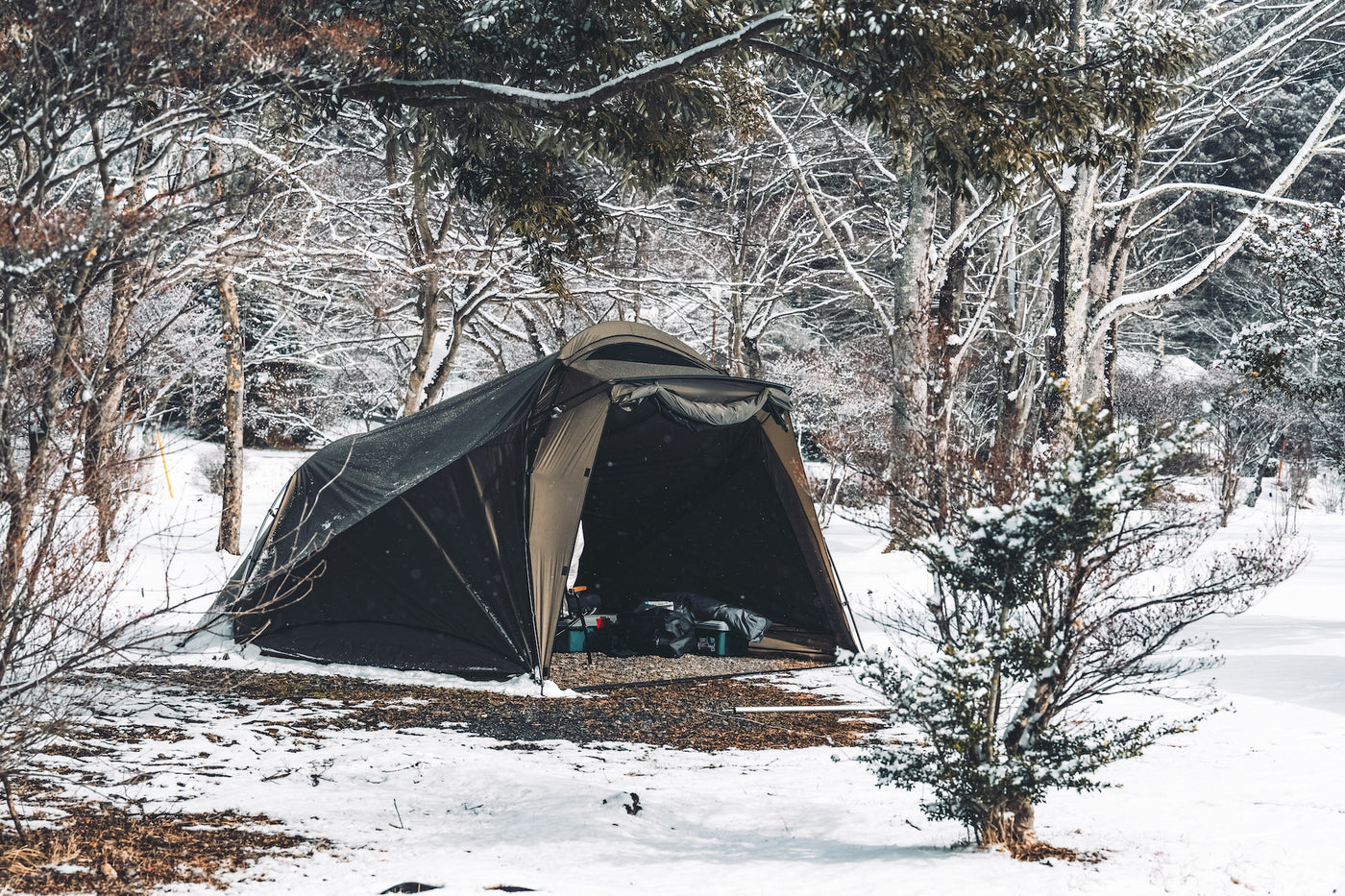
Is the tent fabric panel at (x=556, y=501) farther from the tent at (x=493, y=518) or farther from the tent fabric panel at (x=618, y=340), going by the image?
the tent fabric panel at (x=618, y=340)

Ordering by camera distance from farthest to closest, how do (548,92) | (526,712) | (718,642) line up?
(718,642), (526,712), (548,92)

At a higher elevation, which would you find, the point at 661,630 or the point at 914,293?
the point at 914,293

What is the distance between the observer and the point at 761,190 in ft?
59.1

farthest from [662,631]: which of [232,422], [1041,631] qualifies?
[232,422]

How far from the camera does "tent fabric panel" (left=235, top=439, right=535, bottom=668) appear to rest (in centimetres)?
650

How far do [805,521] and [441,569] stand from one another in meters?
2.67

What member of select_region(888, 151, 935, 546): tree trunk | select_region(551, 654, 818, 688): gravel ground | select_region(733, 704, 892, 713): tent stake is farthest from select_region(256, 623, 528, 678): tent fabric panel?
select_region(888, 151, 935, 546): tree trunk

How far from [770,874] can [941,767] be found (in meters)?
0.66

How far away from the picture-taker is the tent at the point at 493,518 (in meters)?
6.55

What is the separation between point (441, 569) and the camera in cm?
666

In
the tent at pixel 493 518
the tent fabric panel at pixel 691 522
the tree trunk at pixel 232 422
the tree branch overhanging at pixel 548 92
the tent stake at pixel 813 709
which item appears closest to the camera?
the tree branch overhanging at pixel 548 92

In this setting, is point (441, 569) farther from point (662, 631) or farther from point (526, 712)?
point (662, 631)

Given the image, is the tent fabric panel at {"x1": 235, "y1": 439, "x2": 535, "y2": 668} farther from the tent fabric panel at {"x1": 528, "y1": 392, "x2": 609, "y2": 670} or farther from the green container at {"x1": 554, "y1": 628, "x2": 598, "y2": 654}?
the green container at {"x1": 554, "y1": 628, "x2": 598, "y2": 654}

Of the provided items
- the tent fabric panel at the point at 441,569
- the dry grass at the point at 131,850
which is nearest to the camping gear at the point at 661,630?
the tent fabric panel at the point at 441,569
